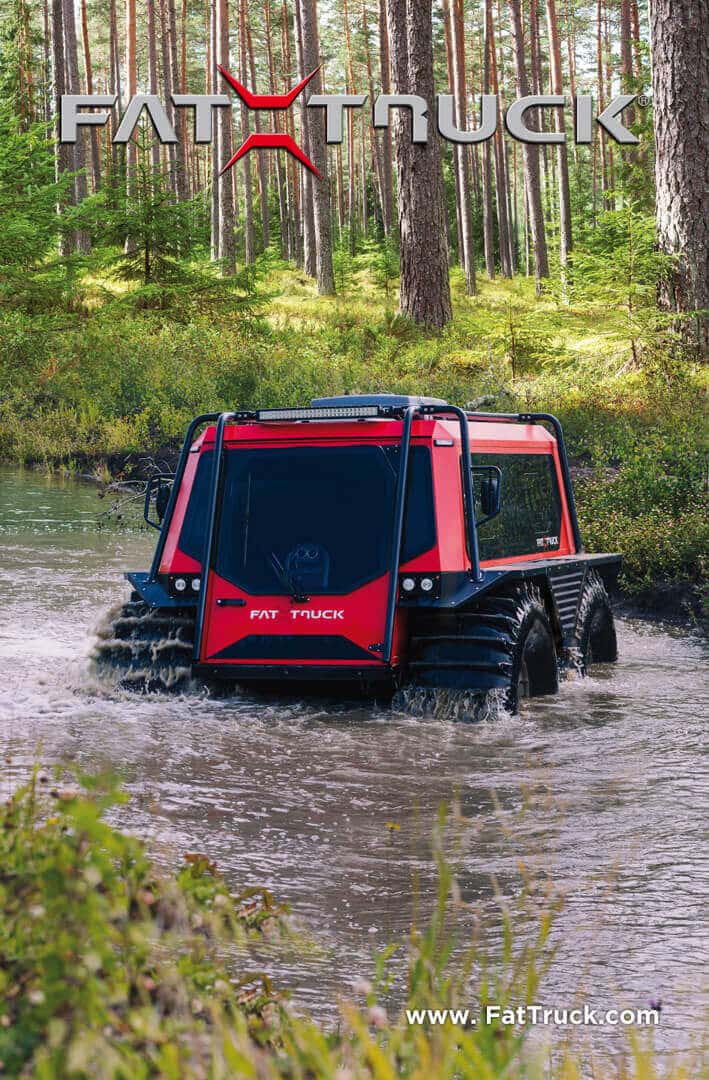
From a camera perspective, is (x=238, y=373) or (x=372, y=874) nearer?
(x=372, y=874)

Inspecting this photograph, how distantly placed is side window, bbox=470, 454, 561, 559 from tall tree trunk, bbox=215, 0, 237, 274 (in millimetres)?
29372

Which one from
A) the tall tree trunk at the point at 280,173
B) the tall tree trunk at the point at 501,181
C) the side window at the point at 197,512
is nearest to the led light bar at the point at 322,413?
the side window at the point at 197,512

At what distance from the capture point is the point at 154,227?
3042cm

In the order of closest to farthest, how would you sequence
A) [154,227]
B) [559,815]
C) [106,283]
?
[559,815] < [154,227] < [106,283]

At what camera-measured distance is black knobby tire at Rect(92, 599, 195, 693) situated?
363 inches

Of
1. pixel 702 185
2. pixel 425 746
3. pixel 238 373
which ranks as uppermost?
pixel 702 185

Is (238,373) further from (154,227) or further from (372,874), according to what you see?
(372,874)

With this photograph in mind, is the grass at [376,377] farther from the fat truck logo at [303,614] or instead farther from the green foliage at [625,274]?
the fat truck logo at [303,614]

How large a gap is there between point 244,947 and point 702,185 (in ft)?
57.2

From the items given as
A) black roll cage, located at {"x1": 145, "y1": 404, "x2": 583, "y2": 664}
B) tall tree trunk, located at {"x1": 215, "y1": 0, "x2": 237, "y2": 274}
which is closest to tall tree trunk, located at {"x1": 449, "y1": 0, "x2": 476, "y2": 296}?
tall tree trunk, located at {"x1": 215, "y1": 0, "x2": 237, "y2": 274}

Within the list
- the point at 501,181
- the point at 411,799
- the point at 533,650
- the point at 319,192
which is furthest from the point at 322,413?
the point at 501,181

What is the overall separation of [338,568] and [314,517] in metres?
0.43

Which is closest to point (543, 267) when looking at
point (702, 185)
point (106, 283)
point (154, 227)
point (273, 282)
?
point (273, 282)

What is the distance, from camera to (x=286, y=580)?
8969 millimetres
